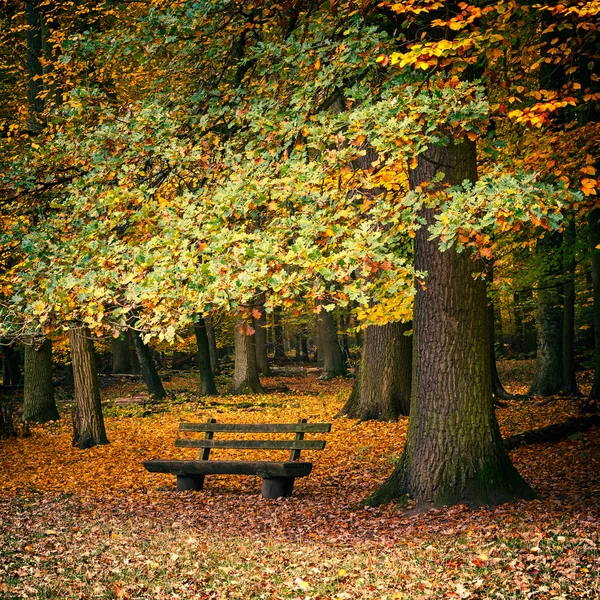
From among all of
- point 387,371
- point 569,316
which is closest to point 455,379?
point 387,371

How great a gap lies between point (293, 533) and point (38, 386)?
1126 cm

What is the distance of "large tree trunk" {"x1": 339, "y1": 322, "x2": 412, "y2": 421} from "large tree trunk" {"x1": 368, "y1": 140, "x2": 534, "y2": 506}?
697 centimetres

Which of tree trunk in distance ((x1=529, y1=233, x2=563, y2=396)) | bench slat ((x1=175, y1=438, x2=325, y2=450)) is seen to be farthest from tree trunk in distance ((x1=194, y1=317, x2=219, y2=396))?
bench slat ((x1=175, y1=438, x2=325, y2=450))

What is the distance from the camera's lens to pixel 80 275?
271 inches

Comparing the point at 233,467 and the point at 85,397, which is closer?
the point at 233,467

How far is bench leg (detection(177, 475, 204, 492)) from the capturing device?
1041 cm

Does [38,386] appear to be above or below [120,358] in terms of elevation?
below

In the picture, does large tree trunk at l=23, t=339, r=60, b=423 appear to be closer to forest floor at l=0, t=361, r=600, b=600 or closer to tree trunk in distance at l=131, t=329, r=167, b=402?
forest floor at l=0, t=361, r=600, b=600

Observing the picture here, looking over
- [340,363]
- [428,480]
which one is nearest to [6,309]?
[428,480]

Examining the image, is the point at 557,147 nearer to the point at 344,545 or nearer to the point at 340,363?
the point at 344,545

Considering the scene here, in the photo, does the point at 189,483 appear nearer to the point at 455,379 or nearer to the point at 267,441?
the point at 267,441

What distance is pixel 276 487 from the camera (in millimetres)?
9500

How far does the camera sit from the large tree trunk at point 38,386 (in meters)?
16.8

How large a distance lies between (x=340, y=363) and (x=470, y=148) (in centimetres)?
2038
